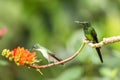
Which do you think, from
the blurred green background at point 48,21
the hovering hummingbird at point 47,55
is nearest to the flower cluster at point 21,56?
the hovering hummingbird at point 47,55

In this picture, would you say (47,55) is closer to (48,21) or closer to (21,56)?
(21,56)

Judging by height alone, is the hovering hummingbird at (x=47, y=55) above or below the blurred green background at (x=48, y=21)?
above

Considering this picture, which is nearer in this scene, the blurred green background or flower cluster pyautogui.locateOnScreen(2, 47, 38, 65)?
flower cluster pyautogui.locateOnScreen(2, 47, 38, 65)

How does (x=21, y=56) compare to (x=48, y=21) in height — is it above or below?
above

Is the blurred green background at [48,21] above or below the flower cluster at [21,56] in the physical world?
below

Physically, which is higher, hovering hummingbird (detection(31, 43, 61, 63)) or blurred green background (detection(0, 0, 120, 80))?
hovering hummingbird (detection(31, 43, 61, 63))

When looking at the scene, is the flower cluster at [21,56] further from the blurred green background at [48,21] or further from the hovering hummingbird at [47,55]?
the blurred green background at [48,21]

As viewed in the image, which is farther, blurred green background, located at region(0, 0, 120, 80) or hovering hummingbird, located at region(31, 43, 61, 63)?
blurred green background, located at region(0, 0, 120, 80)

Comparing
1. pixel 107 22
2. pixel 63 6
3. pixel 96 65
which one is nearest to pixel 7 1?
pixel 63 6

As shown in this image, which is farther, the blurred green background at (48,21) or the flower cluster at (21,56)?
the blurred green background at (48,21)

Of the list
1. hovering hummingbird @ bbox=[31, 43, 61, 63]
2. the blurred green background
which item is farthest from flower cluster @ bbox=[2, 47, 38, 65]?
the blurred green background

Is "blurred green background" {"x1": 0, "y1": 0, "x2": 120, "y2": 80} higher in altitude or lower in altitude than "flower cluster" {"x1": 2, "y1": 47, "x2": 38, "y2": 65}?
lower

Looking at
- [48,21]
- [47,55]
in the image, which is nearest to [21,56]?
[47,55]

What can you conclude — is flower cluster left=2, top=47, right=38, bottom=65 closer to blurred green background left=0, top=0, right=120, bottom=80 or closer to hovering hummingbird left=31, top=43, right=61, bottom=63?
hovering hummingbird left=31, top=43, right=61, bottom=63
